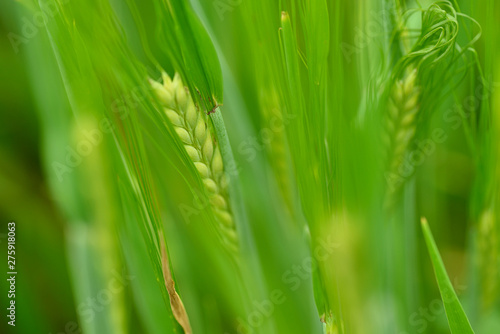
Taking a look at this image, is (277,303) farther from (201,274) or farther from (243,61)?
(243,61)

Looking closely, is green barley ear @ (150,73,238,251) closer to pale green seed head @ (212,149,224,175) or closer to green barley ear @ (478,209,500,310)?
pale green seed head @ (212,149,224,175)

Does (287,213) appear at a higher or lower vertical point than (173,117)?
lower

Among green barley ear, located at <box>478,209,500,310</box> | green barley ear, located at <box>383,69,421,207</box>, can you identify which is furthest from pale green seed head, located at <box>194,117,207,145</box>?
green barley ear, located at <box>478,209,500,310</box>

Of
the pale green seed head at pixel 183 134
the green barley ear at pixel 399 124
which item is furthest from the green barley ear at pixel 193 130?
the green barley ear at pixel 399 124

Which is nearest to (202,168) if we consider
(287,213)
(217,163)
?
(217,163)

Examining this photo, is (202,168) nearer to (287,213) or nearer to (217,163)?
(217,163)
